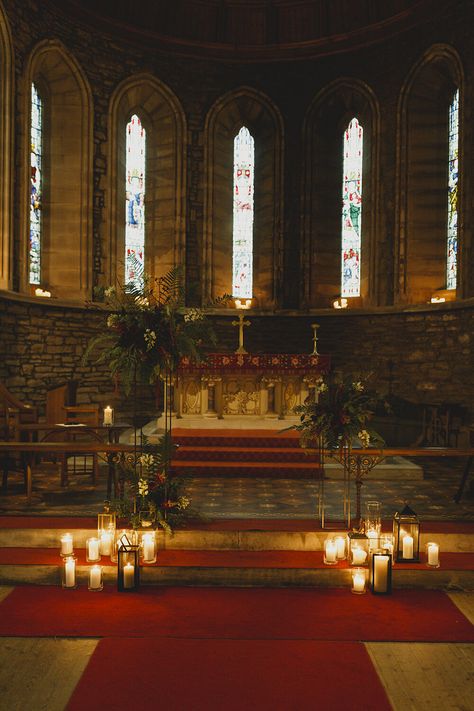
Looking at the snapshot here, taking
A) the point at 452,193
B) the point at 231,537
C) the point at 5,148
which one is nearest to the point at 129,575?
the point at 231,537

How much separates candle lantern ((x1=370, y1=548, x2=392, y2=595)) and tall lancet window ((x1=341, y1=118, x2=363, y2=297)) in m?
9.63

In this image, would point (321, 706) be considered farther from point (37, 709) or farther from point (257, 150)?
point (257, 150)

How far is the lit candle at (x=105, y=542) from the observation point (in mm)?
5336

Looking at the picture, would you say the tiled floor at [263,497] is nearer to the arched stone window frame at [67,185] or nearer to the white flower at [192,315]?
the white flower at [192,315]

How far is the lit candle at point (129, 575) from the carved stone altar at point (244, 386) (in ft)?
14.9

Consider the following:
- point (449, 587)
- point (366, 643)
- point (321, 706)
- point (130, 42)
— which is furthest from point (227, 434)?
point (130, 42)

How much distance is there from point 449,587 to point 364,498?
2.01 metres

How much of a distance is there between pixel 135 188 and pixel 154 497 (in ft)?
31.6

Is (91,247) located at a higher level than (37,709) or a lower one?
higher

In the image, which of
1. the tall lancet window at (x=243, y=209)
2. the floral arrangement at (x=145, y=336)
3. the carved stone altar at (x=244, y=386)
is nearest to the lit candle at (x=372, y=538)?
the floral arrangement at (x=145, y=336)

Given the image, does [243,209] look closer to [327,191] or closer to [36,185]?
[327,191]

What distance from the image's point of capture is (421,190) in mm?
12852

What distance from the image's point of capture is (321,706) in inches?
128

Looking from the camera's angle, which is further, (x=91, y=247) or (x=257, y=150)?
(x=257, y=150)
